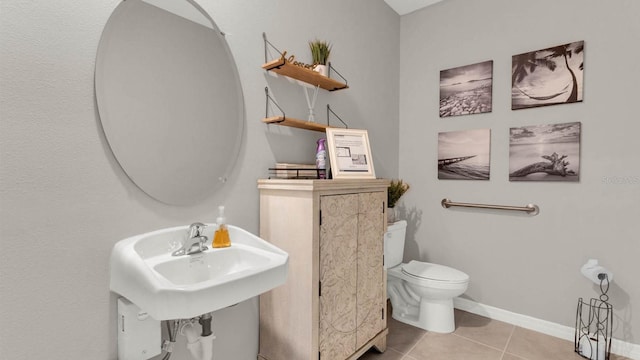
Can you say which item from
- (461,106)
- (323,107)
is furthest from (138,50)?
(461,106)

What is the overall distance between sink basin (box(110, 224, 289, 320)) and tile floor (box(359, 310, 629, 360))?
1201 millimetres

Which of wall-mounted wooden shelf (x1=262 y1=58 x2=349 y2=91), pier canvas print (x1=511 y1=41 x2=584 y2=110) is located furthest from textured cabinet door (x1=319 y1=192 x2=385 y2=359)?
pier canvas print (x1=511 y1=41 x2=584 y2=110)

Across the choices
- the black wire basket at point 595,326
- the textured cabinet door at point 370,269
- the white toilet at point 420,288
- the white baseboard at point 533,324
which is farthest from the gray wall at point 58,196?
the black wire basket at point 595,326

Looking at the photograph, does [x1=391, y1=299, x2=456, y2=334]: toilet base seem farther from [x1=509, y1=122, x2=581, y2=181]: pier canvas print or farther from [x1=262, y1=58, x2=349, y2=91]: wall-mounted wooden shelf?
[x1=262, y1=58, x2=349, y2=91]: wall-mounted wooden shelf

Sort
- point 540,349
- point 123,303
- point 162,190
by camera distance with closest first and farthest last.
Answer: point 123,303 → point 162,190 → point 540,349

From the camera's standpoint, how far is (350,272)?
1.69 m

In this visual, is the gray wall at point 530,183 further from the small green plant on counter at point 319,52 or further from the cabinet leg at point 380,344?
the small green plant on counter at point 319,52

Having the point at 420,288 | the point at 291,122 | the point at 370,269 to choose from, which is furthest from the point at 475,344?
the point at 291,122

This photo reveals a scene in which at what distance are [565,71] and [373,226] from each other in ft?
5.97

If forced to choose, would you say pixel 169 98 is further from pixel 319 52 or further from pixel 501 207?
pixel 501 207

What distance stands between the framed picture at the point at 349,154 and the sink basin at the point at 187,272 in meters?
0.68

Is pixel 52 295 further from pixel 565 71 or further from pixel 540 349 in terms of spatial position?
A: pixel 565 71

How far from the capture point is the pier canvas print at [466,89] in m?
2.49

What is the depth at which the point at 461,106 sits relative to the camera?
261 cm
